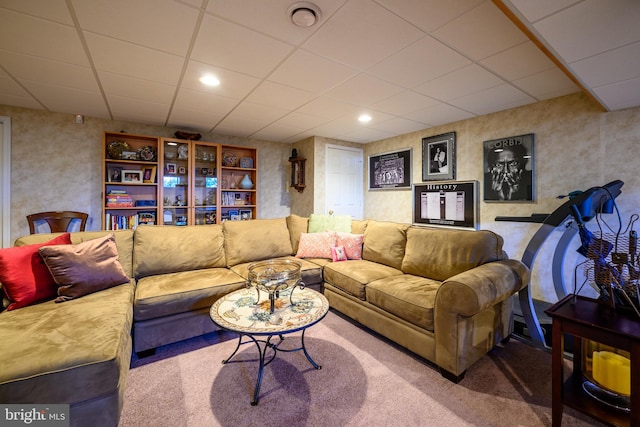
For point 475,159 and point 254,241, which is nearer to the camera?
point 254,241

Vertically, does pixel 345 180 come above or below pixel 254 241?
above

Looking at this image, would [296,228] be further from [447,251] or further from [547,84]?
[547,84]

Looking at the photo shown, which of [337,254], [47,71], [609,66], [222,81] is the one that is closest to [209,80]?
[222,81]

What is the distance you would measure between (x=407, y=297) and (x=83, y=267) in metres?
2.38

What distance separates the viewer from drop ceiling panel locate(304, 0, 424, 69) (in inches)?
62.0

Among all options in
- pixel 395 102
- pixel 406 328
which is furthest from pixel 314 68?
pixel 406 328

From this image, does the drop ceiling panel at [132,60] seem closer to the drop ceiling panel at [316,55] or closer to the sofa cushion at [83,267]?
the drop ceiling panel at [316,55]

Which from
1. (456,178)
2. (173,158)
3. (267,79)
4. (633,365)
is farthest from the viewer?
(173,158)

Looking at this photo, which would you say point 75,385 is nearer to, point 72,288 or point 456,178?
point 72,288

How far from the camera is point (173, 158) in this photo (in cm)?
420

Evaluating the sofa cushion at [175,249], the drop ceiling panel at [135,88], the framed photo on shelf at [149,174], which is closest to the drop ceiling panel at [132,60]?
the drop ceiling panel at [135,88]

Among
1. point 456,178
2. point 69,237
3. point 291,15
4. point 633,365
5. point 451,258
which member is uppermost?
point 291,15

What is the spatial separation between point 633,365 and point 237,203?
4669mm

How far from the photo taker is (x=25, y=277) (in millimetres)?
1756
